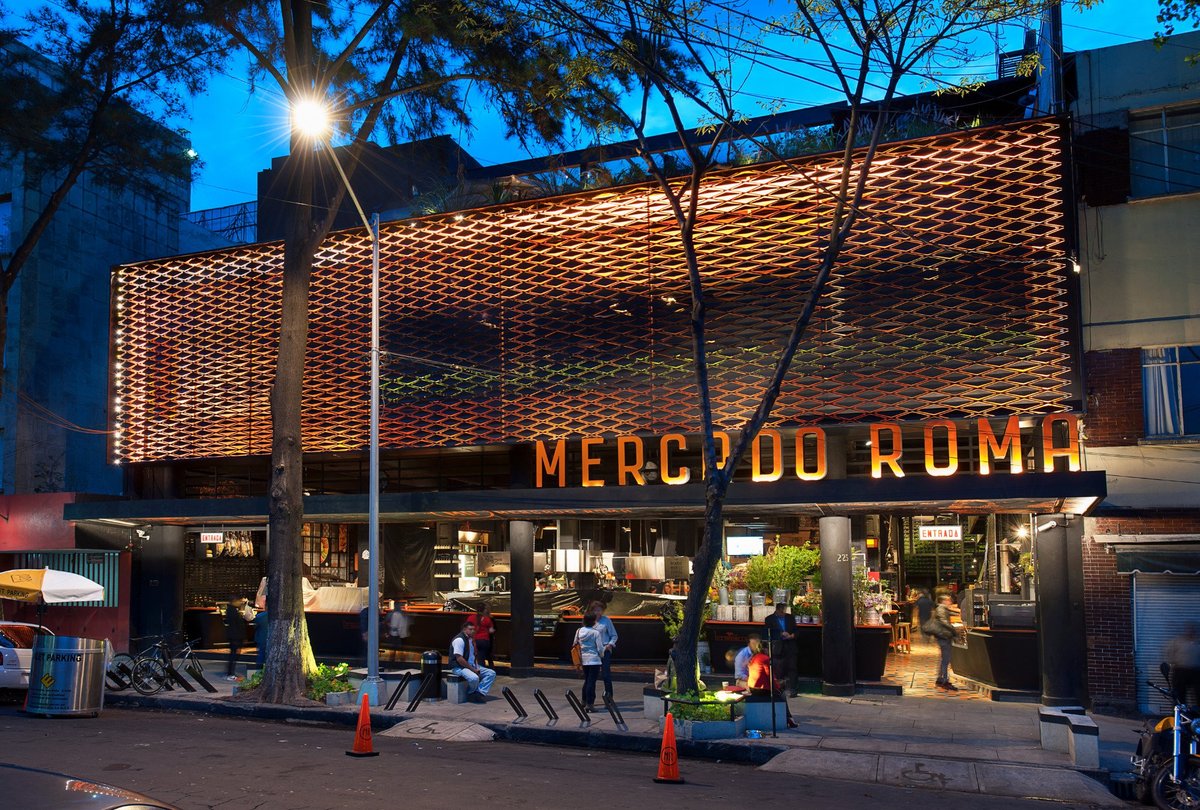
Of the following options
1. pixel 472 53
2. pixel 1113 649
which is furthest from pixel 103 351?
pixel 1113 649

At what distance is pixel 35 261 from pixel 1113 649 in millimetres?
29422

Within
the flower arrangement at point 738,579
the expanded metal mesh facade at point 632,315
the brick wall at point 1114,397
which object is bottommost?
the flower arrangement at point 738,579

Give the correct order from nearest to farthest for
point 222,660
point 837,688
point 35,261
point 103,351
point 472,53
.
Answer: point 837,688
point 472,53
point 222,660
point 35,261
point 103,351

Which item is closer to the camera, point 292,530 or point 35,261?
point 292,530

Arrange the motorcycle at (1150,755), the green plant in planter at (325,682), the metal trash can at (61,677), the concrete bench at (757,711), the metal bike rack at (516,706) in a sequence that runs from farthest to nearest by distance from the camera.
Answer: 1. the green plant in planter at (325,682)
2. the metal trash can at (61,677)
3. the metal bike rack at (516,706)
4. the concrete bench at (757,711)
5. the motorcycle at (1150,755)

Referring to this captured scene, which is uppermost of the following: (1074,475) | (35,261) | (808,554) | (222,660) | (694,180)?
(35,261)

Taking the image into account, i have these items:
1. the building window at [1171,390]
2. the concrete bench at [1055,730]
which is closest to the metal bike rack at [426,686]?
the concrete bench at [1055,730]

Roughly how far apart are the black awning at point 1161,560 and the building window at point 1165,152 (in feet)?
20.1

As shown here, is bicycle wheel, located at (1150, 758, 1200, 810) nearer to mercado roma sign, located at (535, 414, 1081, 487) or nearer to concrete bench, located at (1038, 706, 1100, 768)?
concrete bench, located at (1038, 706, 1100, 768)

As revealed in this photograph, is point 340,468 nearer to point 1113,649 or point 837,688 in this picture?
point 837,688

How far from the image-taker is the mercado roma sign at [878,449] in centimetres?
1822

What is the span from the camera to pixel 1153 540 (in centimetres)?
1827

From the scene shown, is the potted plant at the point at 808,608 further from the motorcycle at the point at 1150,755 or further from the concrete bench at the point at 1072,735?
the motorcycle at the point at 1150,755

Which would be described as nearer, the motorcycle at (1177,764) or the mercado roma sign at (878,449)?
the motorcycle at (1177,764)
